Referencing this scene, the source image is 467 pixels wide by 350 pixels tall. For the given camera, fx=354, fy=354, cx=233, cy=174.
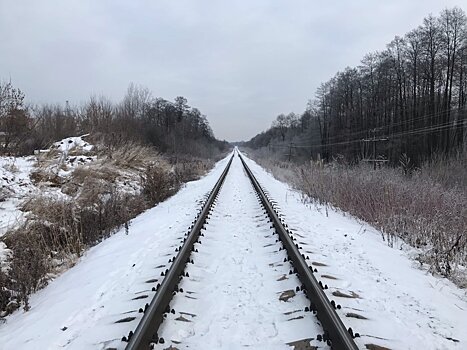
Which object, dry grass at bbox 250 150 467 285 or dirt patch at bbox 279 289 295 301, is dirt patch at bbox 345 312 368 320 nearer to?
dirt patch at bbox 279 289 295 301

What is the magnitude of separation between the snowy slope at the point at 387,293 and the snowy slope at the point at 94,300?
224 cm

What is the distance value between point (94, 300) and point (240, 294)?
1687mm

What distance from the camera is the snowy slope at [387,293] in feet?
10.5

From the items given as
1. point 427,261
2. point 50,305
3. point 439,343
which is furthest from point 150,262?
point 427,261

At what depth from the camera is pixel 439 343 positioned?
3.09 meters

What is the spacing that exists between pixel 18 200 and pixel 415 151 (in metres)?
54.8

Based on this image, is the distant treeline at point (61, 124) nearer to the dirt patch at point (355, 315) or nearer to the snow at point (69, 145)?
the snow at point (69, 145)

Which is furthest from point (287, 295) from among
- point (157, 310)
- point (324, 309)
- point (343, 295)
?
point (157, 310)

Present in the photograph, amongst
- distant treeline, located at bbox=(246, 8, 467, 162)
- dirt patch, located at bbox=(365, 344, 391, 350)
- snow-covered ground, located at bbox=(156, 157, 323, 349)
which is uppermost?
distant treeline, located at bbox=(246, 8, 467, 162)

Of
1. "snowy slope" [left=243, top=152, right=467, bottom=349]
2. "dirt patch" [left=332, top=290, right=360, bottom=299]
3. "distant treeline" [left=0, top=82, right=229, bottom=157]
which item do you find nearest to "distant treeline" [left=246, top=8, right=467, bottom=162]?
"distant treeline" [left=0, top=82, right=229, bottom=157]

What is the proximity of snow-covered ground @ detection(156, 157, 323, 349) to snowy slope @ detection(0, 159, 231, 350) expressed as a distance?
48 centimetres

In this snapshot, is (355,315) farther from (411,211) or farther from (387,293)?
(411,211)

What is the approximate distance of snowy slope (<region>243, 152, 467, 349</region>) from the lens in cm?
319

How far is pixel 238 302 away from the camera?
382 centimetres
